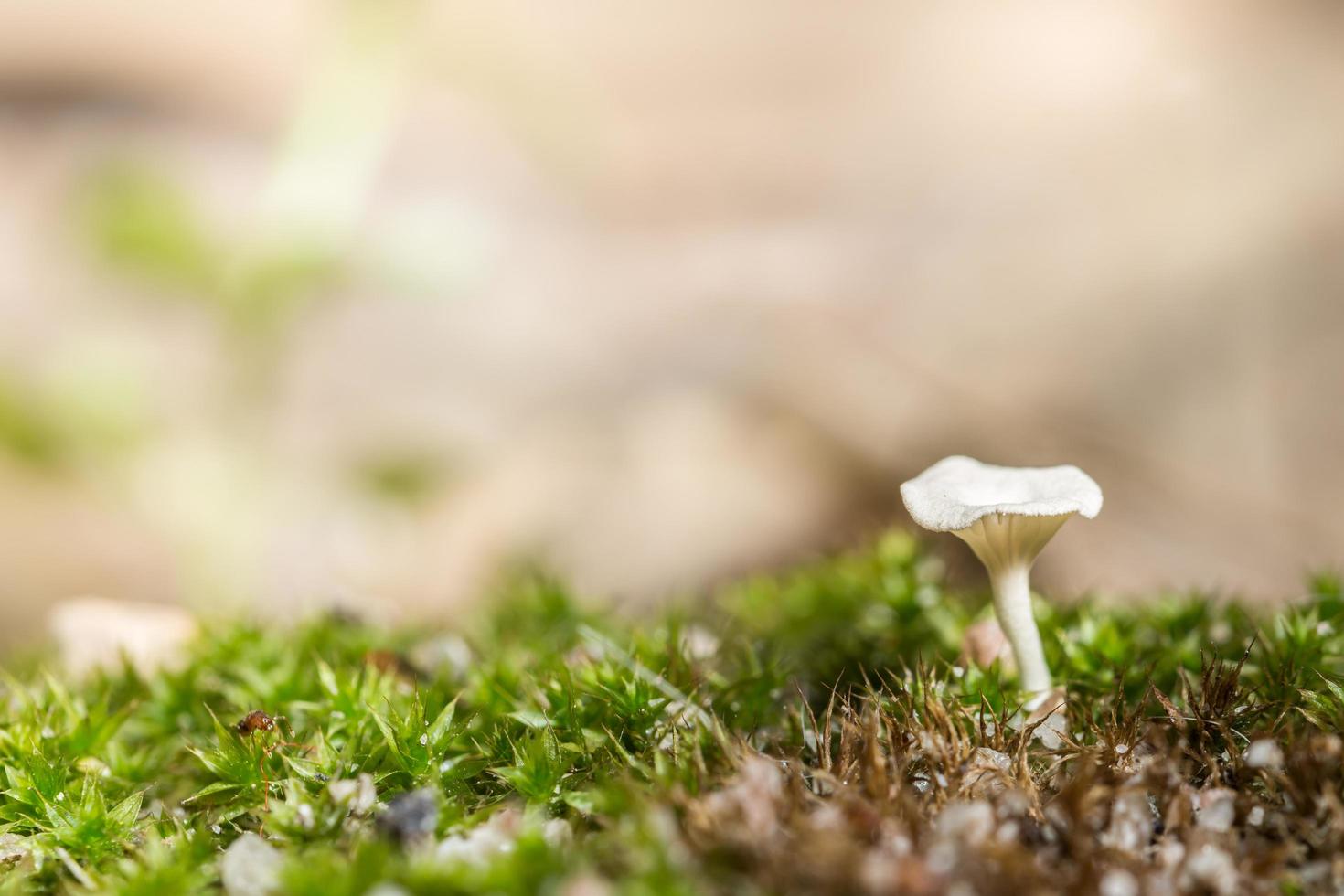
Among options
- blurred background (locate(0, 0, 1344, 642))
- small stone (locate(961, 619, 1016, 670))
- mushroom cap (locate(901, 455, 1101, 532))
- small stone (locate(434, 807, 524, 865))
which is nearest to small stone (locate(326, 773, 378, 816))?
small stone (locate(434, 807, 524, 865))

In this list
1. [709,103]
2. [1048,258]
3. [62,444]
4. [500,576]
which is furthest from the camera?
[709,103]

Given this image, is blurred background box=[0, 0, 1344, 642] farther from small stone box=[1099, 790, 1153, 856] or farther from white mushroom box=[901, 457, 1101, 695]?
small stone box=[1099, 790, 1153, 856]

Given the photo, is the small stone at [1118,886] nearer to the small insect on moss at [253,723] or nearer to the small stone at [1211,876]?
the small stone at [1211,876]

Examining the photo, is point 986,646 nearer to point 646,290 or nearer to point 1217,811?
point 1217,811

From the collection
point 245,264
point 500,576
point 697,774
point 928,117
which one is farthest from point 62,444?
point 928,117

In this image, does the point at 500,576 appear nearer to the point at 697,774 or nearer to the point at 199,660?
the point at 199,660

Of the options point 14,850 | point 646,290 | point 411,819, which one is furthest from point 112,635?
point 646,290
